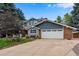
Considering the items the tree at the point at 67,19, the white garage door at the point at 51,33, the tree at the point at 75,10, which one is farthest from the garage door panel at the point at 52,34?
the tree at the point at 75,10

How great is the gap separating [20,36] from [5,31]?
27cm

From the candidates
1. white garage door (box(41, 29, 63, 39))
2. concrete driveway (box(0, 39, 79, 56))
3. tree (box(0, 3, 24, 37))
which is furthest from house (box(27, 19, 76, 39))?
tree (box(0, 3, 24, 37))

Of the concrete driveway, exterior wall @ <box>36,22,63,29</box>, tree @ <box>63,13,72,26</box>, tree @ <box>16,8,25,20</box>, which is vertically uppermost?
tree @ <box>16,8,25,20</box>

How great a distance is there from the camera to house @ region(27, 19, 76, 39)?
587cm

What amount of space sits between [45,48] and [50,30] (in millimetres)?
348

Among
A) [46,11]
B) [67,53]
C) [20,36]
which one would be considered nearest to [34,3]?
[46,11]

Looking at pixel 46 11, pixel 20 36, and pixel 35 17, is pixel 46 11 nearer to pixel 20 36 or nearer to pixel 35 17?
pixel 35 17

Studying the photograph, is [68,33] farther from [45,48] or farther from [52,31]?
[45,48]

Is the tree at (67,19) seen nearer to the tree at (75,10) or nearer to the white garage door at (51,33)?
the tree at (75,10)

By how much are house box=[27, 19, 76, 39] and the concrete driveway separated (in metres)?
0.10

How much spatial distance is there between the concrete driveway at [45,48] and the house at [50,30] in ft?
0.34

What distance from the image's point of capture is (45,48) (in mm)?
5828

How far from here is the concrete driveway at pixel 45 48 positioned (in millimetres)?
5738

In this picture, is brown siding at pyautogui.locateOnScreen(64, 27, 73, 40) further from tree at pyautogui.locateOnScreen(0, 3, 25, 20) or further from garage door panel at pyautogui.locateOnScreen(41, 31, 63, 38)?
tree at pyautogui.locateOnScreen(0, 3, 25, 20)
